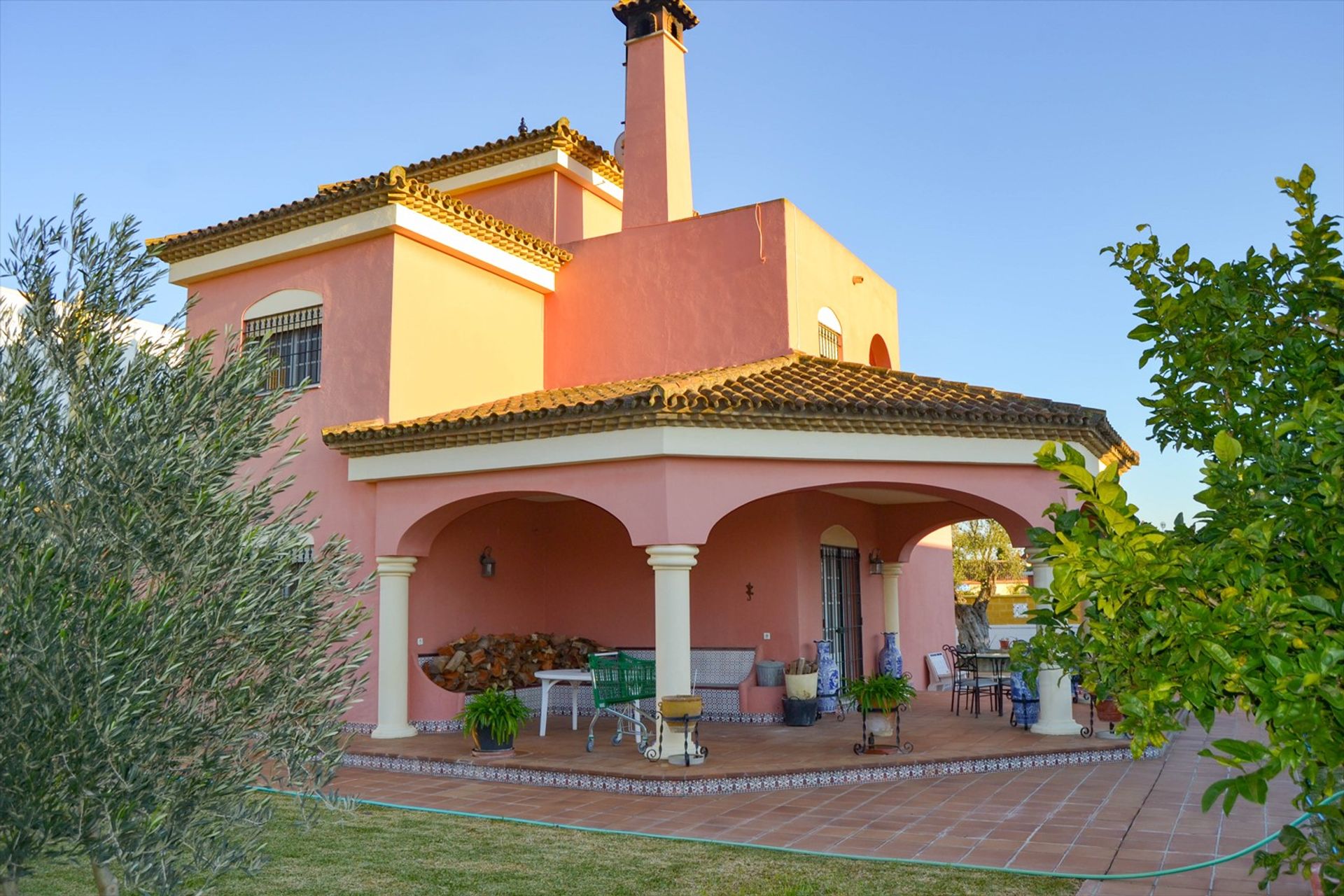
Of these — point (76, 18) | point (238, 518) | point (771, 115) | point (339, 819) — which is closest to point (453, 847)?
point (339, 819)

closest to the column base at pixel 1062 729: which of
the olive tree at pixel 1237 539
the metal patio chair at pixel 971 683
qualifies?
the metal patio chair at pixel 971 683

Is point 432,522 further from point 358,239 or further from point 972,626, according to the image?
point 972,626

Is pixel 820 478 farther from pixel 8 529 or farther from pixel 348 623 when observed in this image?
pixel 8 529

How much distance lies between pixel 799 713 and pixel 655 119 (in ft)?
30.6

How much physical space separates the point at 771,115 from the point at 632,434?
6.11m

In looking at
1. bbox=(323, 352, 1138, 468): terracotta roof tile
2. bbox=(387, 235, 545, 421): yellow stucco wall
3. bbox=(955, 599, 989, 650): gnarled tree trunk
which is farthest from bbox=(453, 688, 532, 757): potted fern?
bbox=(955, 599, 989, 650): gnarled tree trunk

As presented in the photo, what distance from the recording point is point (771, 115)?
13.8m

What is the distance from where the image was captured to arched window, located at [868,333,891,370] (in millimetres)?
17234

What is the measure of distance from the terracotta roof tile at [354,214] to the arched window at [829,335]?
4432 mm

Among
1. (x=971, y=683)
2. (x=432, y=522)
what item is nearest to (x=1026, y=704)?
(x=971, y=683)

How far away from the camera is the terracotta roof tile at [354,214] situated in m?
12.7

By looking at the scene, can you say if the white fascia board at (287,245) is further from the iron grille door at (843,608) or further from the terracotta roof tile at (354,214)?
the iron grille door at (843,608)

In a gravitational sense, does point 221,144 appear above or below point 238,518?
above

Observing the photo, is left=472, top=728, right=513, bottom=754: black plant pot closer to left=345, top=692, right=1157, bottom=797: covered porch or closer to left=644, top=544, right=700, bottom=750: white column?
left=345, top=692, right=1157, bottom=797: covered porch
